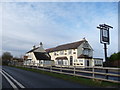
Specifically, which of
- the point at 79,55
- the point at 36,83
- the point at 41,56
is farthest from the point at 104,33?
the point at 41,56

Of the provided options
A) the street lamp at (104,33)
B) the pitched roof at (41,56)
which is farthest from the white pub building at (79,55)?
the street lamp at (104,33)

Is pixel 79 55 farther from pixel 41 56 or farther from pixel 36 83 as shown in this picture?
pixel 36 83

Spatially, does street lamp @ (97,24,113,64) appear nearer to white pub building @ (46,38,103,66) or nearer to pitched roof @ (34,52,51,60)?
white pub building @ (46,38,103,66)

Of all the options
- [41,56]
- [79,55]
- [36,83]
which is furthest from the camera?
[41,56]

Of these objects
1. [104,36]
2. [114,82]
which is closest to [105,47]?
[104,36]

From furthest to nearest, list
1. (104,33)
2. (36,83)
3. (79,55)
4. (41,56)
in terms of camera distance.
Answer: (41,56)
(79,55)
(104,33)
(36,83)

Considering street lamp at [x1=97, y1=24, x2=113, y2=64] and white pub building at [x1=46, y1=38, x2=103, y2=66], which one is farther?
white pub building at [x1=46, y1=38, x2=103, y2=66]

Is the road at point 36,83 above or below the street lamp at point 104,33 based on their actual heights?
below

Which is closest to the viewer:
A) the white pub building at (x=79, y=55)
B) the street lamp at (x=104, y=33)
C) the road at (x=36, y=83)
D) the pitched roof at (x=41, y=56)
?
the road at (x=36, y=83)

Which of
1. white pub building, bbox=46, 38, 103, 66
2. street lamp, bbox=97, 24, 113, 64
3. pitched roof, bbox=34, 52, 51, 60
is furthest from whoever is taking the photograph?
pitched roof, bbox=34, 52, 51, 60

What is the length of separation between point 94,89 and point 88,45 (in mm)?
42401

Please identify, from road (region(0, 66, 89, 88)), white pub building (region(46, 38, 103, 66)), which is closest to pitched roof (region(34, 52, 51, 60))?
white pub building (region(46, 38, 103, 66))

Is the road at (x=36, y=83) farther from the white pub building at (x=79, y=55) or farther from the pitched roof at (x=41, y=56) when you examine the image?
the pitched roof at (x=41, y=56)

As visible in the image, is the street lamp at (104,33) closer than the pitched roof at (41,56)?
Yes
